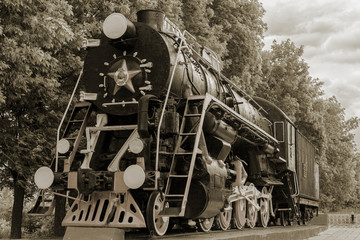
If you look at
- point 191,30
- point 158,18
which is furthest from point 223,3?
point 158,18

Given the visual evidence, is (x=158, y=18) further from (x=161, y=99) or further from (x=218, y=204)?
(x=218, y=204)

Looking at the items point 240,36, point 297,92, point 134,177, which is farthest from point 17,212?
point 297,92

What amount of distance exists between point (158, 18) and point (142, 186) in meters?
3.22

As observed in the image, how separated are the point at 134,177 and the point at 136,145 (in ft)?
1.97

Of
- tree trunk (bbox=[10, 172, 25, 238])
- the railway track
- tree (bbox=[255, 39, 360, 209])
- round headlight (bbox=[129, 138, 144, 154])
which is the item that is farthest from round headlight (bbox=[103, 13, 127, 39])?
tree (bbox=[255, 39, 360, 209])

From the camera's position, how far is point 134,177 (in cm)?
621

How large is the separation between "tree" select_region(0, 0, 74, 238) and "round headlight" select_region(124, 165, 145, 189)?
15.2ft

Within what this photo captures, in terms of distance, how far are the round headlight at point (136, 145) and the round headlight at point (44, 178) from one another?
1348 mm

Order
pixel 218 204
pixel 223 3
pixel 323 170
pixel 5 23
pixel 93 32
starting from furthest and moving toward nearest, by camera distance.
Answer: pixel 323 170, pixel 223 3, pixel 93 32, pixel 5 23, pixel 218 204

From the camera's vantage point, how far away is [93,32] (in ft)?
41.7

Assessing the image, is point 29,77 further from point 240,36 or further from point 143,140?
point 240,36

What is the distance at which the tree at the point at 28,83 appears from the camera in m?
9.99

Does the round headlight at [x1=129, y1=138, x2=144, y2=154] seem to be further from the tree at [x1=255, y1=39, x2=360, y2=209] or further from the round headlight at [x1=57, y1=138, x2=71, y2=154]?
the tree at [x1=255, y1=39, x2=360, y2=209]

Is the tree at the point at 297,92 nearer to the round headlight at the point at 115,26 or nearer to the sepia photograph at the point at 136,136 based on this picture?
the sepia photograph at the point at 136,136
